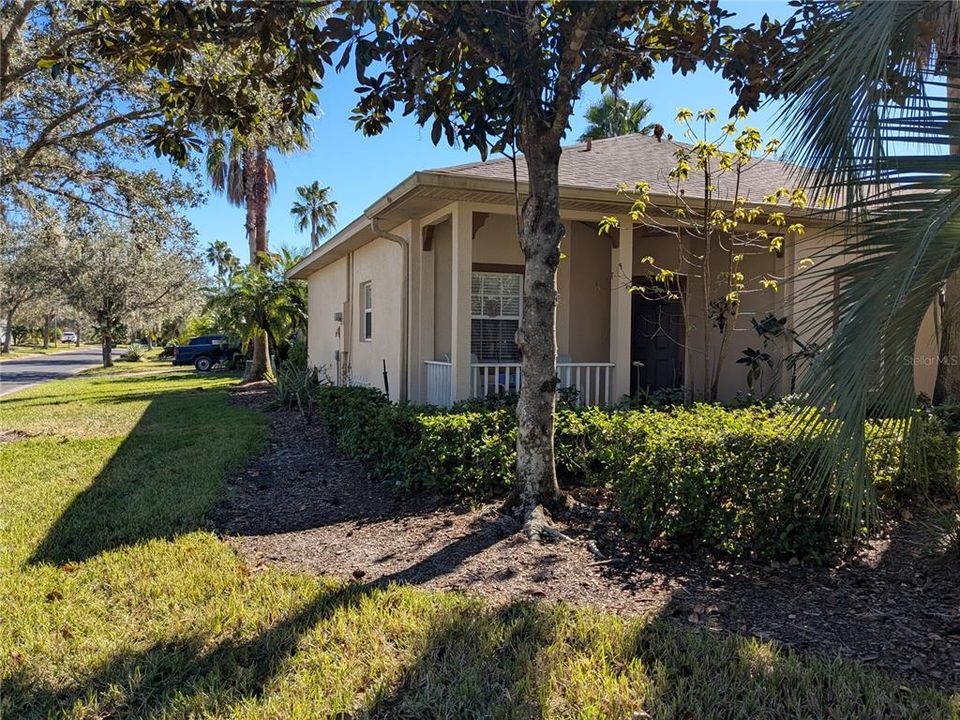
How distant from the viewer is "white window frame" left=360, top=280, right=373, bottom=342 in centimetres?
1170

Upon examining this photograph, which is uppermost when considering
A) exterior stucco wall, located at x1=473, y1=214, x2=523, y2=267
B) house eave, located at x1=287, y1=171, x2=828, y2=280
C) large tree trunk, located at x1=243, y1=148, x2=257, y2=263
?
large tree trunk, located at x1=243, y1=148, x2=257, y2=263

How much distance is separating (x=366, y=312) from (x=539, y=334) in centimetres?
725

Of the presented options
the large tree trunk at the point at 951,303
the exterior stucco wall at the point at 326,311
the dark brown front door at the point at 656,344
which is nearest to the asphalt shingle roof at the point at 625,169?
the dark brown front door at the point at 656,344

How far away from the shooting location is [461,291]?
769 cm

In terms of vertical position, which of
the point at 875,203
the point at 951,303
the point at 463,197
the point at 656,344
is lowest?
the point at 656,344

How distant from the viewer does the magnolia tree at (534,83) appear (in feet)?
15.7

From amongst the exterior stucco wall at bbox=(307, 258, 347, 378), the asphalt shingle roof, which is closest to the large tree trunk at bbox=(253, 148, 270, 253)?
the exterior stucco wall at bbox=(307, 258, 347, 378)

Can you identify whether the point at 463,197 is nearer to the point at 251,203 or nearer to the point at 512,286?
the point at 512,286

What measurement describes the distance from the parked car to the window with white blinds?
2189 cm

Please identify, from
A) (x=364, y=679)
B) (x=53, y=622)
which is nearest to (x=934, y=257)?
(x=364, y=679)

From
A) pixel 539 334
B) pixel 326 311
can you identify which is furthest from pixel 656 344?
pixel 326 311

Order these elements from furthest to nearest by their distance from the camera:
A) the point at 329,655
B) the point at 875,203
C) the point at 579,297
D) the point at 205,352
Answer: the point at 205,352
the point at 579,297
the point at 329,655
the point at 875,203

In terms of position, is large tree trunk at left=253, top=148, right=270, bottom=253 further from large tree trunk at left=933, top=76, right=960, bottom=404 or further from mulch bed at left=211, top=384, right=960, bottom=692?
large tree trunk at left=933, top=76, right=960, bottom=404

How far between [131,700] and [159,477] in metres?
4.63
